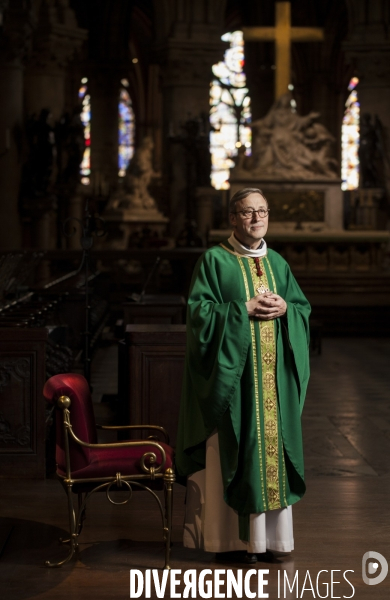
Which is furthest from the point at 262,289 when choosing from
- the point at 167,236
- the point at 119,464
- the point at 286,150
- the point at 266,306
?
the point at 167,236

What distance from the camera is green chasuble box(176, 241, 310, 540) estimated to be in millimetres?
4312

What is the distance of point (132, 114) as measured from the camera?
1518 inches

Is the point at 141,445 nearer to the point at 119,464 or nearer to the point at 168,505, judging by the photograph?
the point at 119,464

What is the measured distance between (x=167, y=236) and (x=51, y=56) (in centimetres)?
504

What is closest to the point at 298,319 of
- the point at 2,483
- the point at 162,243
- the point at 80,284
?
the point at 2,483

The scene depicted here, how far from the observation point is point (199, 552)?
4594 millimetres

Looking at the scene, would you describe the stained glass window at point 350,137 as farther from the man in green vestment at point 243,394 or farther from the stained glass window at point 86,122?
A: the man in green vestment at point 243,394

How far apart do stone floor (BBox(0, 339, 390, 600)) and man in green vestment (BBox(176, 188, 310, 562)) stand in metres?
0.22

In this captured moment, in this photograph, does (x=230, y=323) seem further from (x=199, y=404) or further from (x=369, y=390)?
(x=369, y=390)

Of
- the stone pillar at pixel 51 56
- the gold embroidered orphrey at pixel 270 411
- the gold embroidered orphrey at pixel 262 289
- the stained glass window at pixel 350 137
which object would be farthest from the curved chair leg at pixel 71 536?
the stained glass window at pixel 350 137

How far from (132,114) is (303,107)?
796cm

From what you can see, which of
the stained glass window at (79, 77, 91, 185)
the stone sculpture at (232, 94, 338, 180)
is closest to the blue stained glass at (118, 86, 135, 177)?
the stained glass window at (79, 77, 91, 185)

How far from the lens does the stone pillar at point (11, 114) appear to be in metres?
18.0

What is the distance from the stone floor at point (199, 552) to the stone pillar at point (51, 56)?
1655 centimetres
